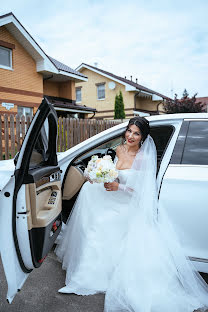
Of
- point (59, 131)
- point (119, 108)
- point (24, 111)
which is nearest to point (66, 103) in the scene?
point (24, 111)

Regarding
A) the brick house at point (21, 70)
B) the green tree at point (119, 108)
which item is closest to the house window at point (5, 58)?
the brick house at point (21, 70)

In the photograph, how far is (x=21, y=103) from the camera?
13.5m

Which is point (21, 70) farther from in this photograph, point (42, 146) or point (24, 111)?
point (42, 146)

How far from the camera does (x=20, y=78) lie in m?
13.5

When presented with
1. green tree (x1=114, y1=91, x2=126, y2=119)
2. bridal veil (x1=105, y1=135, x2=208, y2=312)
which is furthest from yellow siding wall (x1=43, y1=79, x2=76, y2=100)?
bridal veil (x1=105, y1=135, x2=208, y2=312)

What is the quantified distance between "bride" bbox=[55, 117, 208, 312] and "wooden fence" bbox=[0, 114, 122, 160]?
4536 millimetres

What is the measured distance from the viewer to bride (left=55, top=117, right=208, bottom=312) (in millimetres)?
2062

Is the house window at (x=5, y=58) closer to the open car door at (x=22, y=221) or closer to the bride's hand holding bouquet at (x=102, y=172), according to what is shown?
the bride's hand holding bouquet at (x=102, y=172)

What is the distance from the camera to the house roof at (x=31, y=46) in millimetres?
12144

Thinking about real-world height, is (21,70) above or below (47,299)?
above

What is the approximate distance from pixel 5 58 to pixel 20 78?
1.16m

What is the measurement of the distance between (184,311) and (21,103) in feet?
43.0

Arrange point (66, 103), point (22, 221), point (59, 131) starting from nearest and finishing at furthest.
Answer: point (22, 221), point (59, 131), point (66, 103)

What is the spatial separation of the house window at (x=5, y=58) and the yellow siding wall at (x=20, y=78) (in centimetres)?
16
